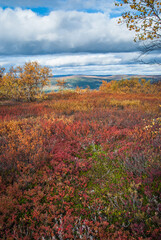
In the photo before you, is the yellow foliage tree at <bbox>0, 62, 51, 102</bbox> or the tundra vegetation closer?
the tundra vegetation

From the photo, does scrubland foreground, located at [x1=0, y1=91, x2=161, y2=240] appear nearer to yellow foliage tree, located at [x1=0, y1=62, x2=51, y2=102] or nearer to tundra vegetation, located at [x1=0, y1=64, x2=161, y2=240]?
tundra vegetation, located at [x1=0, y1=64, x2=161, y2=240]

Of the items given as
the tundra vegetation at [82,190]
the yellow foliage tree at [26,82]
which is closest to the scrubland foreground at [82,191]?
the tundra vegetation at [82,190]

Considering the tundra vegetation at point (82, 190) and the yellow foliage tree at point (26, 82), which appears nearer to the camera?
the tundra vegetation at point (82, 190)

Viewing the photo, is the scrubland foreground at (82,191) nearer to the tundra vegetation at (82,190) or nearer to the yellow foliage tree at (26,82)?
the tundra vegetation at (82,190)

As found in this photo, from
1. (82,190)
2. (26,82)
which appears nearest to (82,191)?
(82,190)

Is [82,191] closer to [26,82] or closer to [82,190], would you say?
[82,190]

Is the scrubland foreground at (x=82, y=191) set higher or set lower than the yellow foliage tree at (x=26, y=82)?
lower

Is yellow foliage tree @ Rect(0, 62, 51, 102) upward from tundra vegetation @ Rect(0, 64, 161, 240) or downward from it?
upward

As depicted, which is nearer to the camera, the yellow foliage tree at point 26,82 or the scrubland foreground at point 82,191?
the scrubland foreground at point 82,191

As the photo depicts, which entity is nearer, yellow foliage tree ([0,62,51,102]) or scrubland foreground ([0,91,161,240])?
scrubland foreground ([0,91,161,240])

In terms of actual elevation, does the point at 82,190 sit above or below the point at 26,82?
below

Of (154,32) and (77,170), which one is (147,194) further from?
(154,32)

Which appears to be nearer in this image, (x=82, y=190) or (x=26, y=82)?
(x=82, y=190)

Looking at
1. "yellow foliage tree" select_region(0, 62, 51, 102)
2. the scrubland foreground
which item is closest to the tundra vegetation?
the scrubland foreground
